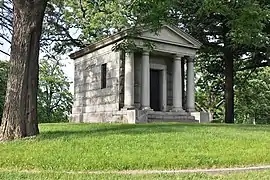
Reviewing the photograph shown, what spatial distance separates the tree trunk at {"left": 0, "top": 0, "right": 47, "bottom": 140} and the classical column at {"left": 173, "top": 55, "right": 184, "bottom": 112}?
1094 centimetres

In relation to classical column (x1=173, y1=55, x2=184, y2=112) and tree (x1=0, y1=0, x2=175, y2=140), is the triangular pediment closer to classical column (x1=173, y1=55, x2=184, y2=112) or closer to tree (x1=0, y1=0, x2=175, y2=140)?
classical column (x1=173, y1=55, x2=184, y2=112)

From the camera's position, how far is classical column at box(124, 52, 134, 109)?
19797 mm

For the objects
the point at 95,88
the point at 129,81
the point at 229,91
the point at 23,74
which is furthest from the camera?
the point at 229,91

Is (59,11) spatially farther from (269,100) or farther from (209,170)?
(269,100)

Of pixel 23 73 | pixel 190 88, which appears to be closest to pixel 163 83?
pixel 190 88

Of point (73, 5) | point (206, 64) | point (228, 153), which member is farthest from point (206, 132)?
point (73, 5)

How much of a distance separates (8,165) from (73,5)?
23345 millimetres

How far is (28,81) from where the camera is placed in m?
11.8

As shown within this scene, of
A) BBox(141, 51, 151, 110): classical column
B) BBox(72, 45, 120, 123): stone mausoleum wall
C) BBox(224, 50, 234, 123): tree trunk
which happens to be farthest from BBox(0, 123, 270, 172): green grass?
BBox(224, 50, 234, 123): tree trunk

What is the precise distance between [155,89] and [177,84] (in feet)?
4.54

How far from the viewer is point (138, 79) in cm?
2134

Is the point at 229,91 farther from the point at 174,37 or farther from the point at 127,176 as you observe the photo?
the point at 127,176

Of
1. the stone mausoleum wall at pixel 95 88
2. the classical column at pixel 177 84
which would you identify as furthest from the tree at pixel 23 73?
the classical column at pixel 177 84

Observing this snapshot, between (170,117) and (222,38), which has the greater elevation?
(222,38)
